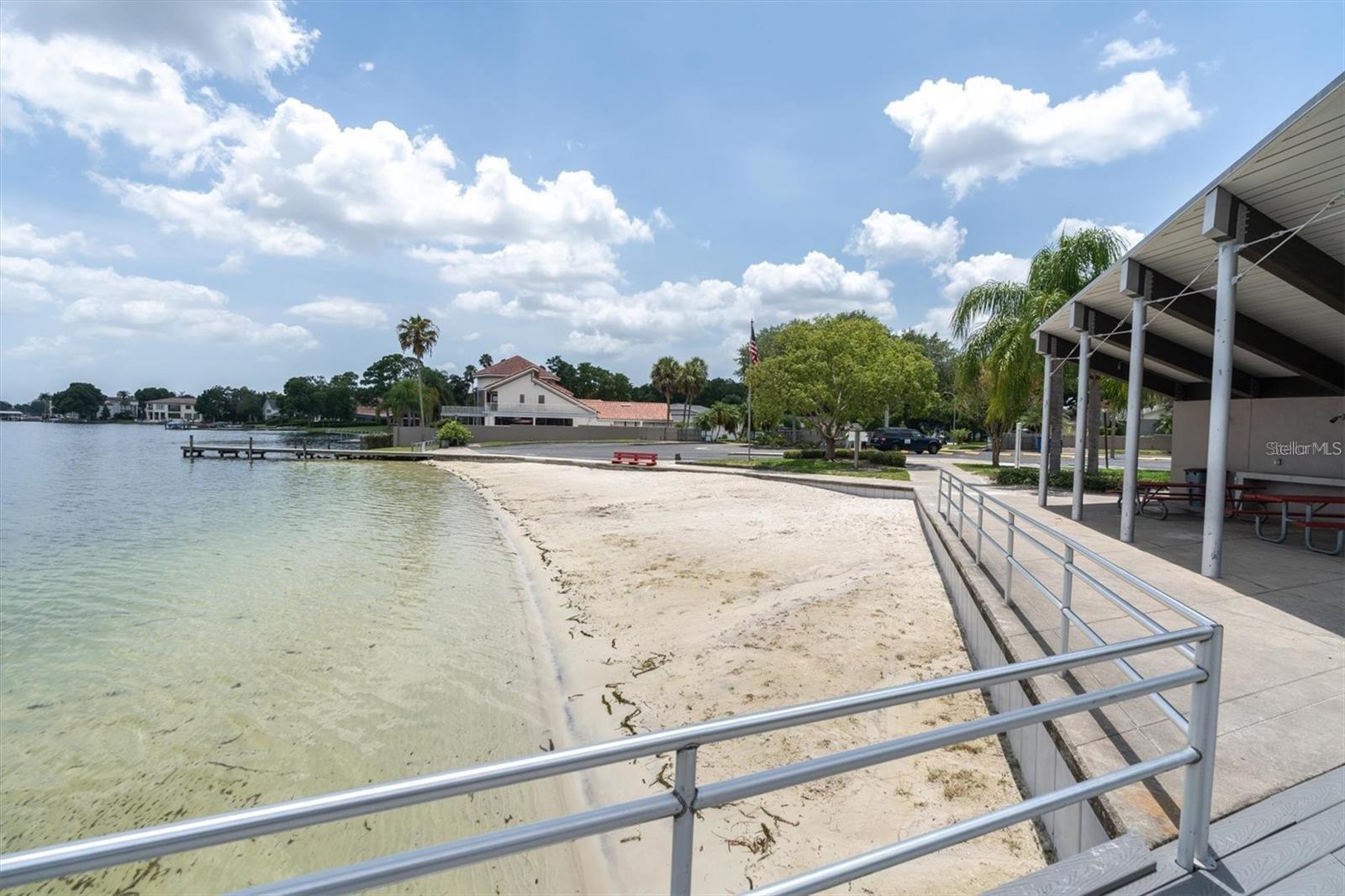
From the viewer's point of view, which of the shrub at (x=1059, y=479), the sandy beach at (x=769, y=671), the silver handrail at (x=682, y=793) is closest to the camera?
the silver handrail at (x=682, y=793)

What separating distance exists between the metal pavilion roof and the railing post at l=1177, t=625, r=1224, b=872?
198 inches

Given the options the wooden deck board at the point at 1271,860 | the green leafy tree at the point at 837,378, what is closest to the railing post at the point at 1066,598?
the wooden deck board at the point at 1271,860

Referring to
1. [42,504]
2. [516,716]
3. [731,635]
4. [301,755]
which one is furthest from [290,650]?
[42,504]

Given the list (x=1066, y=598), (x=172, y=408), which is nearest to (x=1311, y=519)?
(x=1066, y=598)

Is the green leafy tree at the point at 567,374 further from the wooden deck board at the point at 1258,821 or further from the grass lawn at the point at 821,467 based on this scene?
the wooden deck board at the point at 1258,821

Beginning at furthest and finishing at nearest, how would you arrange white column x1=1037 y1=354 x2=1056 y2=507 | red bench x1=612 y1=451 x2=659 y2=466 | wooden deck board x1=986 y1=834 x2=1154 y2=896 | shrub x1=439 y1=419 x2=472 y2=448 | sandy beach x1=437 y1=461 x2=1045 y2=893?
shrub x1=439 y1=419 x2=472 y2=448
red bench x1=612 y1=451 x2=659 y2=466
white column x1=1037 y1=354 x2=1056 y2=507
sandy beach x1=437 y1=461 x2=1045 y2=893
wooden deck board x1=986 y1=834 x2=1154 y2=896

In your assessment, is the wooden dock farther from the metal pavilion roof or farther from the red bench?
the metal pavilion roof

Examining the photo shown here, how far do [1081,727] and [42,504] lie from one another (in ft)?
110

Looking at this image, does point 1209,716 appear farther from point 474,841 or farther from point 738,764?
point 738,764

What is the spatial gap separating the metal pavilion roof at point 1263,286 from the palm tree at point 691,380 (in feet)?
181

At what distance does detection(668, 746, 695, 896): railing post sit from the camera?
1627 mm

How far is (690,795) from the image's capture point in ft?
5.37

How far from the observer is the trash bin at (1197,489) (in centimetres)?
1209

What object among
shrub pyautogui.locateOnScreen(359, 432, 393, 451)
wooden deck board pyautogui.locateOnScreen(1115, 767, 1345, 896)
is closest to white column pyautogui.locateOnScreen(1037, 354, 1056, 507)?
wooden deck board pyautogui.locateOnScreen(1115, 767, 1345, 896)
